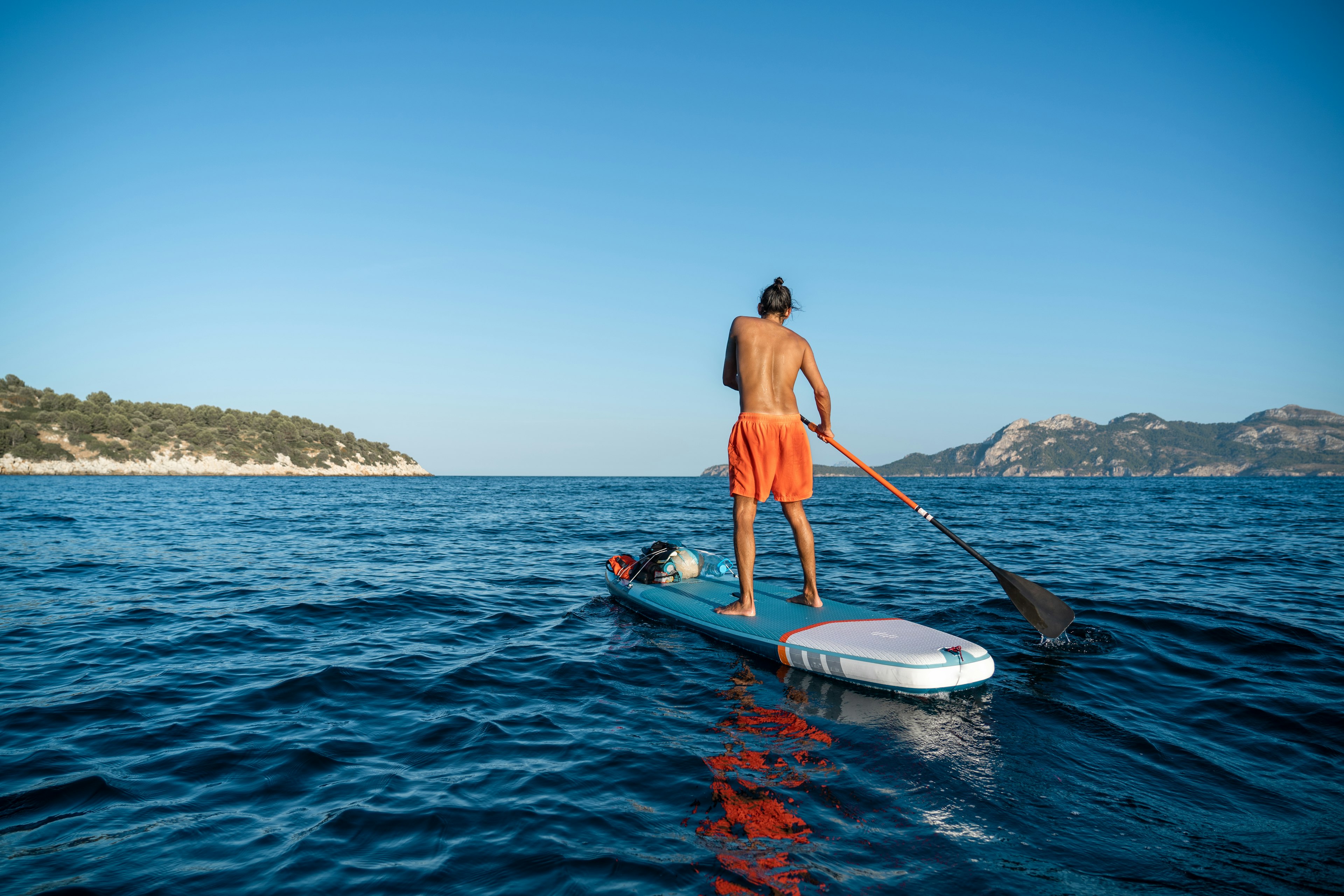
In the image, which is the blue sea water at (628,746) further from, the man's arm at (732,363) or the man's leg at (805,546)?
the man's arm at (732,363)

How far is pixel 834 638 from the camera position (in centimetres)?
524

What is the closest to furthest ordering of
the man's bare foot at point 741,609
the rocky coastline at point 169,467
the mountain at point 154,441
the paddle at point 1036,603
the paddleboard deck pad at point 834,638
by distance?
the paddleboard deck pad at point 834,638 < the paddle at point 1036,603 < the man's bare foot at point 741,609 < the rocky coastline at point 169,467 < the mountain at point 154,441

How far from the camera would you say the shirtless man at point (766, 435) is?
6.05 m

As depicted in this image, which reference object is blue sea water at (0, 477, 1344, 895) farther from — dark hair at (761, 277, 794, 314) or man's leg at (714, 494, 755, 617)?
dark hair at (761, 277, 794, 314)

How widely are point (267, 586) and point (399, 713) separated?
6.12m

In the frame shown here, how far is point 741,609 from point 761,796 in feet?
10.2

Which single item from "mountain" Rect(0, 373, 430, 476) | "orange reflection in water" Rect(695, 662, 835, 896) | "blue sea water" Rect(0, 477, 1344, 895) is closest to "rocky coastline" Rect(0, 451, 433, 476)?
"mountain" Rect(0, 373, 430, 476)

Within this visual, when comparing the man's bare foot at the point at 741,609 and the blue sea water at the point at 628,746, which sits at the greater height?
the man's bare foot at the point at 741,609

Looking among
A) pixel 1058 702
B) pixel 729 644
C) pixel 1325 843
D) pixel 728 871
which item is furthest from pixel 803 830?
pixel 729 644

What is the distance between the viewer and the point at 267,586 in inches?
357

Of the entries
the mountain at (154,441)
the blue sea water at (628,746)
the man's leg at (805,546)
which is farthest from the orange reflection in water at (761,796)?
the mountain at (154,441)

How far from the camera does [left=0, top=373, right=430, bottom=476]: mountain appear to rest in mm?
63750

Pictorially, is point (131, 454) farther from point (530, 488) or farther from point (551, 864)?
point (551, 864)

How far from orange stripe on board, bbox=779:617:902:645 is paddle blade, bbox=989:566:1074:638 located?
3.54 feet
